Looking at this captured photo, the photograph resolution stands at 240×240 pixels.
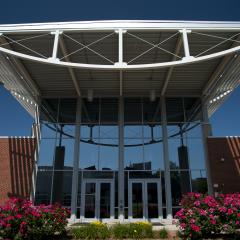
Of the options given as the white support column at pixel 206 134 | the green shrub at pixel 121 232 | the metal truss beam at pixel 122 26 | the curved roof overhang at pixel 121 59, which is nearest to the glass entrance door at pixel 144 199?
the white support column at pixel 206 134

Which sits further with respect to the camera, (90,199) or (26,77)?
(90,199)

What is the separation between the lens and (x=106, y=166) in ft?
62.0

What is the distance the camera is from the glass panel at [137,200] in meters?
18.0

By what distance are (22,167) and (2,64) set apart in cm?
606

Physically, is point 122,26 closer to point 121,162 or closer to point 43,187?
point 121,162

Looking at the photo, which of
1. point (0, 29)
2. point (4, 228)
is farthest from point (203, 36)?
point (4, 228)

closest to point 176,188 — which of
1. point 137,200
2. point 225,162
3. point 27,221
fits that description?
point 137,200

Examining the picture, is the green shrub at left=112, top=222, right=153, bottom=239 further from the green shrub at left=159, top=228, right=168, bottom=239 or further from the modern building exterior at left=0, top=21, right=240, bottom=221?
the modern building exterior at left=0, top=21, right=240, bottom=221

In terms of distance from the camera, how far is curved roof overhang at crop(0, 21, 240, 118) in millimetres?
13727

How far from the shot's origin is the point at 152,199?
60.0 feet

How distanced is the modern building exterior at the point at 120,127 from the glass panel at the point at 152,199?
57mm

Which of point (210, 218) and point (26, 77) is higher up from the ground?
point (26, 77)

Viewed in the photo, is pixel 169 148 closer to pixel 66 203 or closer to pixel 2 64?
pixel 66 203

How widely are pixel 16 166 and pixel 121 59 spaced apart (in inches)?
376
